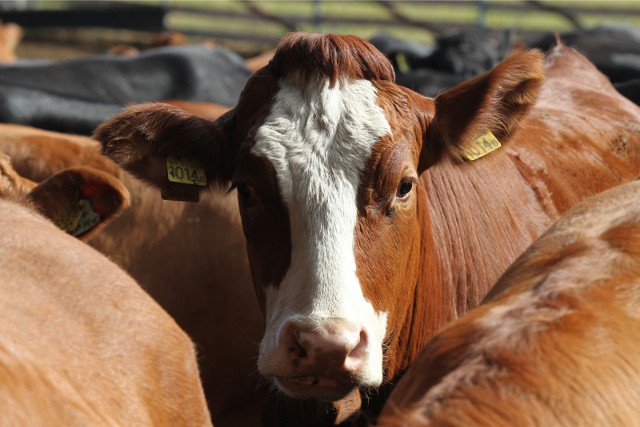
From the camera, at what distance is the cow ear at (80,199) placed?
3.49 meters

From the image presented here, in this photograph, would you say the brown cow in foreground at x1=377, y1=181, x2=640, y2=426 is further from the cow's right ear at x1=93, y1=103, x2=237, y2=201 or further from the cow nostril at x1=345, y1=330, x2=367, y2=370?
the cow's right ear at x1=93, y1=103, x2=237, y2=201

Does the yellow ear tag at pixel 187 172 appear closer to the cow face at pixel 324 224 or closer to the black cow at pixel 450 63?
the cow face at pixel 324 224

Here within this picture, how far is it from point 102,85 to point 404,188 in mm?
4765

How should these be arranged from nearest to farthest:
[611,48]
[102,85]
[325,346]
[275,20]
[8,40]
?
[325,346] → [102,85] → [611,48] → [8,40] → [275,20]

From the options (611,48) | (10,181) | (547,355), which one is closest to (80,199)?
(10,181)

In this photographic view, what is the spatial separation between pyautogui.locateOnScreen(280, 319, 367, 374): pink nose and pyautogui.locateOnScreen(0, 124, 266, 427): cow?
1.63 meters

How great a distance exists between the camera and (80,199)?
3.56 m

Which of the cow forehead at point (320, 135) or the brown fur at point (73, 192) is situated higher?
the cow forehead at point (320, 135)

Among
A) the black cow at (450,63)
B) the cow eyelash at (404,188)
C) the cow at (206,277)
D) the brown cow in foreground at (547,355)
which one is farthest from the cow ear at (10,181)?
the black cow at (450,63)

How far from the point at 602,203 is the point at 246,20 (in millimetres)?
17886

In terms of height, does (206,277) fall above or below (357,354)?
below

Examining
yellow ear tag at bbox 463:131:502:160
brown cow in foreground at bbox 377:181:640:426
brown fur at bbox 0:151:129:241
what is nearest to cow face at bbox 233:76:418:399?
yellow ear tag at bbox 463:131:502:160

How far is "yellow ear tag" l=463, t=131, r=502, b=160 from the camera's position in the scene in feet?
11.2

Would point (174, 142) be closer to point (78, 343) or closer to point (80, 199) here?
point (80, 199)
